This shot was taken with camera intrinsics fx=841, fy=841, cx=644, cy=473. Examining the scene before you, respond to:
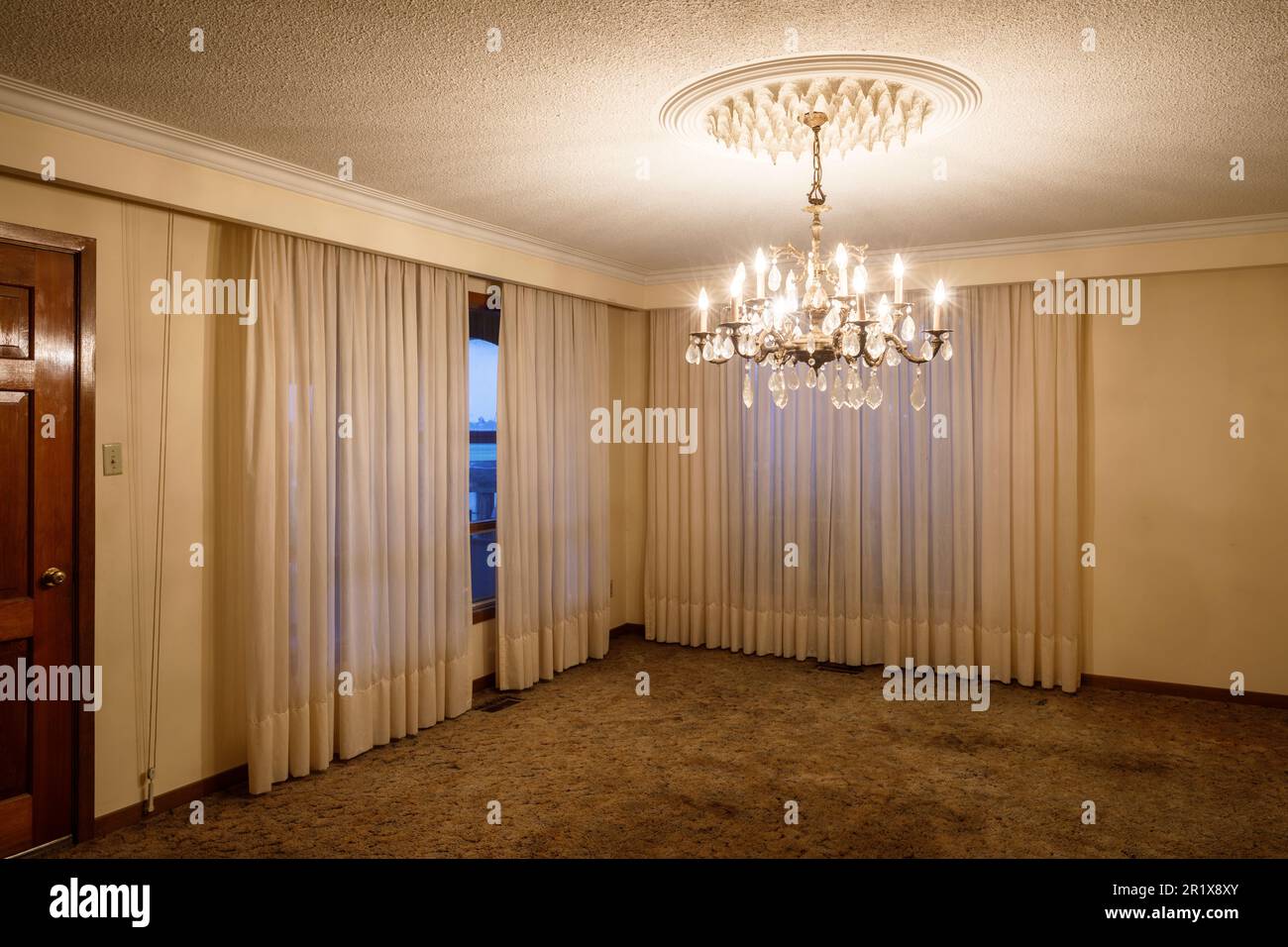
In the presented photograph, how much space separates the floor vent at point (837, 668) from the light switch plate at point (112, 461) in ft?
13.6

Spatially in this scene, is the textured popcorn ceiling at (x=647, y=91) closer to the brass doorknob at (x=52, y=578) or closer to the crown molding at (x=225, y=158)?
the crown molding at (x=225, y=158)

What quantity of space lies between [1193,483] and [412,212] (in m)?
4.60

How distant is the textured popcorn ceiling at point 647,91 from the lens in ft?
7.74

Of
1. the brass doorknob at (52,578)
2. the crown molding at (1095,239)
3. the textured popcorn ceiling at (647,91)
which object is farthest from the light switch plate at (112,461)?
the crown molding at (1095,239)

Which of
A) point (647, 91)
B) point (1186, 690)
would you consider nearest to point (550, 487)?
point (647, 91)

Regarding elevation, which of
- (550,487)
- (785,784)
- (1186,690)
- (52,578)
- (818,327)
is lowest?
(785,784)

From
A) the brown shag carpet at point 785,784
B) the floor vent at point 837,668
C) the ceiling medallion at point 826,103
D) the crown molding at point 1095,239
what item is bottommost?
the brown shag carpet at point 785,784

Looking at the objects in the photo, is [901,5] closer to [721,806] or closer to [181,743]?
[721,806]

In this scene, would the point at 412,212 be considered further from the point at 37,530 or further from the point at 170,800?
the point at 170,800

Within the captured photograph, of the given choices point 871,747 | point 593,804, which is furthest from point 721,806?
point 871,747

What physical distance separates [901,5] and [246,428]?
9.57 ft

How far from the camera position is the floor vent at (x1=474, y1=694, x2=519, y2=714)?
186 inches

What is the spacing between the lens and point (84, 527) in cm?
314

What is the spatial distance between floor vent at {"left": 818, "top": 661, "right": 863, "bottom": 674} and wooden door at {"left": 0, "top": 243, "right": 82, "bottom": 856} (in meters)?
4.12
